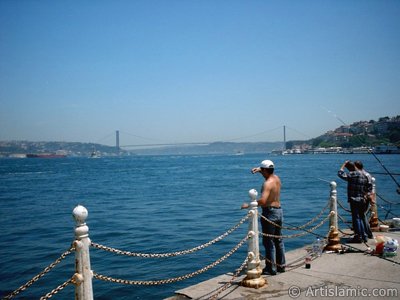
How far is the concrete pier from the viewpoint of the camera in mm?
4766

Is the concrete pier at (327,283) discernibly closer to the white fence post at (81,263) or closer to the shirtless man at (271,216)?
the shirtless man at (271,216)

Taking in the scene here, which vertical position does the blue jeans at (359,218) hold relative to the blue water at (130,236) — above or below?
above

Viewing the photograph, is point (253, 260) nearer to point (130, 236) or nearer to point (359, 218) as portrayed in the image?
point (359, 218)

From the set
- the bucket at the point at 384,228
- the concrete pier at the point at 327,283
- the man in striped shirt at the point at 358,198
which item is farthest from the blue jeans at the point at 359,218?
the bucket at the point at 384,228

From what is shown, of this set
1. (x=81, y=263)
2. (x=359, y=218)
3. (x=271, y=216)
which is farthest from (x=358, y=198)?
(x=81, y=263)

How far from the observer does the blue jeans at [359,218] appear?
736 cm

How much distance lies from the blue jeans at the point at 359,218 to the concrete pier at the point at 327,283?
3.53 ft

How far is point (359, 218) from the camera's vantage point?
748cm

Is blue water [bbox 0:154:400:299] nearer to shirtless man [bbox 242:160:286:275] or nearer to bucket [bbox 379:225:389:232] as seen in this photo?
bucket [bbox 379:225:389:232]

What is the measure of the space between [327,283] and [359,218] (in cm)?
281

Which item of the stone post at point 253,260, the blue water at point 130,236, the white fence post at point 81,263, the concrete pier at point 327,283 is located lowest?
the blue water at point 130,236

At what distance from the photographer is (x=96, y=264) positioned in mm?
10211

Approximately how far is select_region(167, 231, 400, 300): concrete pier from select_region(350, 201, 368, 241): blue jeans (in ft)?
3.53

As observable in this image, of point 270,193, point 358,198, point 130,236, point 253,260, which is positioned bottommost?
point 130,236
